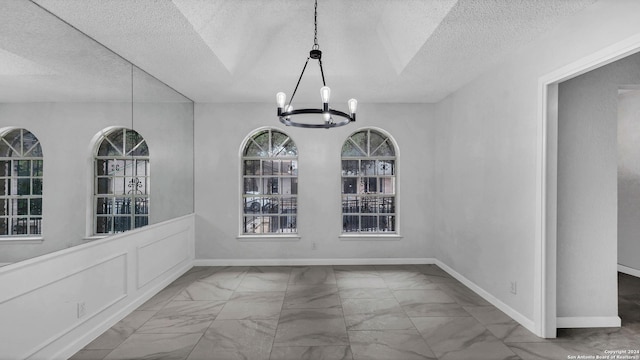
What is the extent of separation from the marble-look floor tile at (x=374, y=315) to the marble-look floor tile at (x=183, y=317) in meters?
1.51

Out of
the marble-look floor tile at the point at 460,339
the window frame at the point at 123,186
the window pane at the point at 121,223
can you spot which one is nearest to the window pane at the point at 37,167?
the window frame at the point at 123,186

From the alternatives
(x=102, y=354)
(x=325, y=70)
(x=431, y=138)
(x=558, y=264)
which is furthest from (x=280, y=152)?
(x=558, y=264)

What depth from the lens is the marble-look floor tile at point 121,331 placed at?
8.87 ft

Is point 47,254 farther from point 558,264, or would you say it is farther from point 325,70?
point 558,264

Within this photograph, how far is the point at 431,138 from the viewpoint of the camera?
5176mm

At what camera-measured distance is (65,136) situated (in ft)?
7.98

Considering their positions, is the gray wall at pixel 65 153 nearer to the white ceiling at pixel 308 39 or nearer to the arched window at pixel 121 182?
the arched window at pixel 121 182

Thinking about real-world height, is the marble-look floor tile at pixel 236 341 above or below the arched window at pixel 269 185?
below

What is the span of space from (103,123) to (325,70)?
8.50 ft

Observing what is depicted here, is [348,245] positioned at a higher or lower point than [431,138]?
lower

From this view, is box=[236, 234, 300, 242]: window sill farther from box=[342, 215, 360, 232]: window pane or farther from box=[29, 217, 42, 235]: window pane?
box=[29, 217, 42, 235]: window pane

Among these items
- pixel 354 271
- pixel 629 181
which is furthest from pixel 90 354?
pixel 629 181

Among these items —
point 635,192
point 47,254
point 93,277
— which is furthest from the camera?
point 635,192

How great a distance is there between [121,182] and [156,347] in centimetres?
Answer: 191
